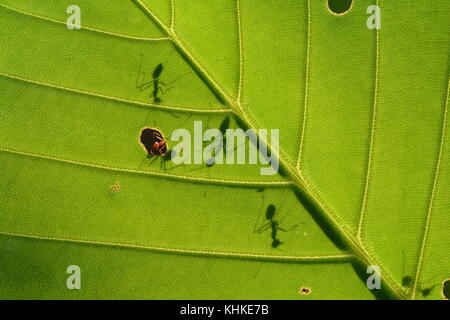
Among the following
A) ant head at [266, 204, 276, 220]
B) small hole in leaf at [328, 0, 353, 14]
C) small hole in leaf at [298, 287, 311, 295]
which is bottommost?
small hole in leaf at [298, 287, 311, 295]

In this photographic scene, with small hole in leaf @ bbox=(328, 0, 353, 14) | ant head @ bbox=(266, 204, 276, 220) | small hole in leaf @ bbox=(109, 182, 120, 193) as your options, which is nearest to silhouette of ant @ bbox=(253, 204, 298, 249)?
ant head @ bbox=(266, 204, 276, 220)

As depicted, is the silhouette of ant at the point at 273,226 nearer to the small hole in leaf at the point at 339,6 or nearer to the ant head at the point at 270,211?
the ant head at the point at 270,211

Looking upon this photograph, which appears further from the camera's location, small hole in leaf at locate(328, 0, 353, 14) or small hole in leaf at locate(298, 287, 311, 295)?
small hole in leaf at locate(298, 287, 311, 295)

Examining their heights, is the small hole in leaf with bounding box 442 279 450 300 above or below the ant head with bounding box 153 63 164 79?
below

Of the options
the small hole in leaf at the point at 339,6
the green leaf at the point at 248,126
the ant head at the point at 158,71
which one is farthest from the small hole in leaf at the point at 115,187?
the small hole in leaf at the point at 339,6

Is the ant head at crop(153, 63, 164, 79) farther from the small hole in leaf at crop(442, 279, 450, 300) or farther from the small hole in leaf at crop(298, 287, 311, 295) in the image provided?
the small hole in leaf at crop(442, 279, 450, 300)

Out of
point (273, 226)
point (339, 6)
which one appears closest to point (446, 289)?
point (273, 226)
